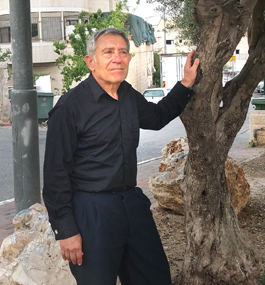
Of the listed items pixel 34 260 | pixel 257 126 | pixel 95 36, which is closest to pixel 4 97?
pixel 257 126

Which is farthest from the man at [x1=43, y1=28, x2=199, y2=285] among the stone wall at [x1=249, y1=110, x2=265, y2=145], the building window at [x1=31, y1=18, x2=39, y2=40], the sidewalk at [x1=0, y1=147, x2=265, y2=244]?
the building window at [x1=31, y1=18, x2=39, y2=40]

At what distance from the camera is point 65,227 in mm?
2475

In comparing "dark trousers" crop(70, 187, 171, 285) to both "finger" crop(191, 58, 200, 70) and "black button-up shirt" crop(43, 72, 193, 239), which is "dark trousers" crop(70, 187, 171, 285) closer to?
"black button-up shirt" crop(43, 72, 193, 239)

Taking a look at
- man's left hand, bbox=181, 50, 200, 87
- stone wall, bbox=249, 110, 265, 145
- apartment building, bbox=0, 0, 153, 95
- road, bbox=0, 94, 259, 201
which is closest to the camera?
man's left hand, bbox=181, 50, 200, 87

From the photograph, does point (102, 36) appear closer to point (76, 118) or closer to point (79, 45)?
point (76, 118)

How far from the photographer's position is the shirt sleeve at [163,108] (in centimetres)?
286

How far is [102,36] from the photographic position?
2604mm

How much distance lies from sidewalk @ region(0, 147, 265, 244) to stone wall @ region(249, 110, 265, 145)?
49 cm

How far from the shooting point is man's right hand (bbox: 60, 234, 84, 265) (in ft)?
8.19

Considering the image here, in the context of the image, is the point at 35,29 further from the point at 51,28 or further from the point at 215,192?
the point at 215,192

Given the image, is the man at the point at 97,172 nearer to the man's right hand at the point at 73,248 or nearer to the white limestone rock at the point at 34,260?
the man's right hand at the point at 73,248

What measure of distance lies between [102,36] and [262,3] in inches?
89.6

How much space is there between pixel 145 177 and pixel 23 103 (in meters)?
4.11

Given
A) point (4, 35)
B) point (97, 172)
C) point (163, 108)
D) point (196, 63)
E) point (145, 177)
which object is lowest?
point (145, 177)
